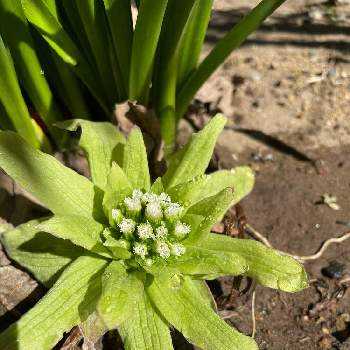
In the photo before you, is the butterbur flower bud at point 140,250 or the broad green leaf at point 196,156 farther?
the broad green leaf at point 196,156

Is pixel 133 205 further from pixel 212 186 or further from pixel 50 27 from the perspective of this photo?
pixel 50 27

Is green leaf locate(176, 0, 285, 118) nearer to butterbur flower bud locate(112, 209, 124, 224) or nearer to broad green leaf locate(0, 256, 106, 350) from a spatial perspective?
butterbur flower bud locate(112, 209, 124, 224)

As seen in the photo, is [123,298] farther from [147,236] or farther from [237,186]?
[237,186]

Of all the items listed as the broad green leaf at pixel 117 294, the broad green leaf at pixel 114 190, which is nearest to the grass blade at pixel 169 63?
the broad green leaf at pixel 114 190

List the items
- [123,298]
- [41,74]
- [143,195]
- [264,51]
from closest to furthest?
[123,298] < [143,195] < [41,74] < [264,51]

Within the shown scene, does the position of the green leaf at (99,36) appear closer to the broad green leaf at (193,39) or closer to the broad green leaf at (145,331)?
the broad green leaf at (193,39)

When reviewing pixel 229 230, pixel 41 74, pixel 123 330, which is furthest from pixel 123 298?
pixel 41 74
